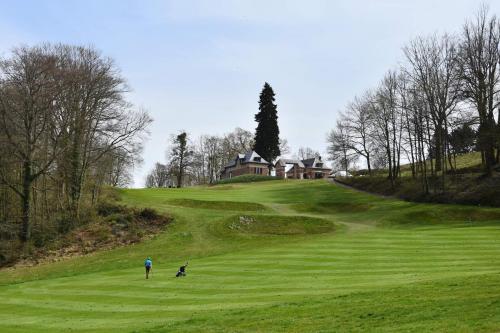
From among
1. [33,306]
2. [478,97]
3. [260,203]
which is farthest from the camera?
[260,203]

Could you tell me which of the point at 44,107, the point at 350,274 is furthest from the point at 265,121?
the point at 350,274

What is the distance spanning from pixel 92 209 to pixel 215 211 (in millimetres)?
12569

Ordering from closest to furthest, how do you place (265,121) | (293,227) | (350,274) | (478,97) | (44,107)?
1. (350,274)
2. (44,107)
3. (293,227)
4. (478,97)
5. (265,121)

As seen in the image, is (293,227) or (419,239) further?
(293,227)

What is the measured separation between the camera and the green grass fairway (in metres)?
15.2

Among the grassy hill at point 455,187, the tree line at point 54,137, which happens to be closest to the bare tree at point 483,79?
the grassy hill at point 455,187

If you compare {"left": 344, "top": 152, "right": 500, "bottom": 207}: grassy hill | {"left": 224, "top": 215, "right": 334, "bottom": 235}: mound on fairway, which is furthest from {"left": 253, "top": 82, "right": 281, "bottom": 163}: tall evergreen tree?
{"left": 224, "top": 215, "right": 334, "bottom": 235}: mound on fairway

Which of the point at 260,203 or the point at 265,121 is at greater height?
the point at 265,121

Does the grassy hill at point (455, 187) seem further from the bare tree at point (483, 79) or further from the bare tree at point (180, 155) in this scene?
the bare tree at point (180, 155)

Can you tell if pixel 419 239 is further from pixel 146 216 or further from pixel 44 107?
pixel 44 107

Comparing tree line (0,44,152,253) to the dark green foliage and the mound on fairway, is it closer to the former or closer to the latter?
the mound on fairway

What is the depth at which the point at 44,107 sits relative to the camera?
4131cm

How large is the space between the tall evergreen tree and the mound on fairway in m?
62.0

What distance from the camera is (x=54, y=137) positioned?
4594cm
